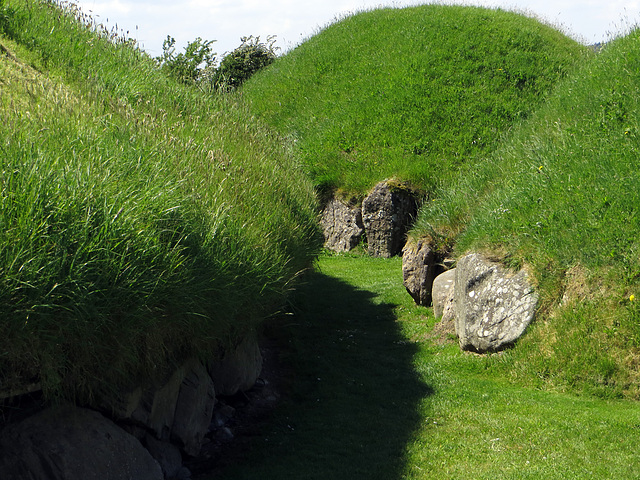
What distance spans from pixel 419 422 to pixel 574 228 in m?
4.15

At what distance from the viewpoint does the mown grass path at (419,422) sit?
690 cm

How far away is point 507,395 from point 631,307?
2.12m

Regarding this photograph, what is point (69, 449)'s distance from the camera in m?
5.44

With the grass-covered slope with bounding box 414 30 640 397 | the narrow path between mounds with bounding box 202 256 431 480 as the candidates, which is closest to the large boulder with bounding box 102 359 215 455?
the narrow path between mounds with bounding box 202 256 431 480

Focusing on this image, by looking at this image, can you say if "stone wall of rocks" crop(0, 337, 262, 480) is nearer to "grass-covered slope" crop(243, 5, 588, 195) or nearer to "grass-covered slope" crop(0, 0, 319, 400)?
"grass-covered slope" crop(0, 0, 319, 400)

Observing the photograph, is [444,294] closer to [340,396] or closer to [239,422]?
[340,396]

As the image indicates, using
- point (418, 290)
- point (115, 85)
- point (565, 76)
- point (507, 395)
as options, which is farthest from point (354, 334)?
point (565, 76)

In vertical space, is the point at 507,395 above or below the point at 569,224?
below

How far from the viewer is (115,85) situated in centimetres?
1201

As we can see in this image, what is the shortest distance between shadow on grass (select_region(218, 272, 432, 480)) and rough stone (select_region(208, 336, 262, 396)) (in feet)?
2.13

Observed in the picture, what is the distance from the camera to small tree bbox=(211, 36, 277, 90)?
1272 inches

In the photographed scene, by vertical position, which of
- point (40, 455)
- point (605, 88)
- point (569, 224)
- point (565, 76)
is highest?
point (565, 76)

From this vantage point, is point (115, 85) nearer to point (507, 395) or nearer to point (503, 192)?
point (503, 192)

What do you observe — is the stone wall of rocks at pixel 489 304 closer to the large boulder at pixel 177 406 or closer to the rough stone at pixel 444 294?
the rough stone at pixel 444 294
